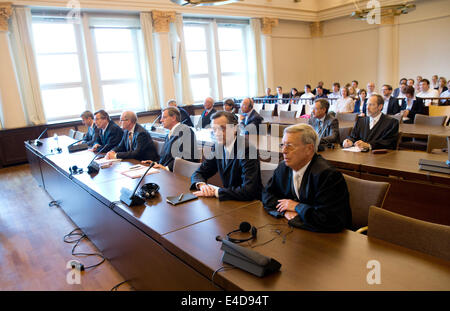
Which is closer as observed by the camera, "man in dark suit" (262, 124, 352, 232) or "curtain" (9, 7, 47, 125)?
"man in dark suit" (262, 124, 352, 232)

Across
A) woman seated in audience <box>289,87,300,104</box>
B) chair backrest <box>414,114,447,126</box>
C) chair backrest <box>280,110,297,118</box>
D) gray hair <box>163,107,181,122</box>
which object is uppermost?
gray hair <box>163,107,181,122</box>

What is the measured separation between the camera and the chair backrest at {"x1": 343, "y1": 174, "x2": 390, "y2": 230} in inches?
85.1

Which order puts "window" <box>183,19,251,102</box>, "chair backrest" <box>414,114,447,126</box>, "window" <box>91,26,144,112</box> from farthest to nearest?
"window" <box>183,19,251,102</box>, "window" <box>91,26,144,112</box>, "chair backrest" <box>414,114,447,126</box>

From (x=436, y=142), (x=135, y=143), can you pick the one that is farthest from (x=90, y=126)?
(x=436, y=142)

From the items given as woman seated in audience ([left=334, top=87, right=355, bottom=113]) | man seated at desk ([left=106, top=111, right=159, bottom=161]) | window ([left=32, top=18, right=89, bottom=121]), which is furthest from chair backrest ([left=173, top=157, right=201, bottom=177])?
window ([left=32, top=18, right=89, bottom=121])

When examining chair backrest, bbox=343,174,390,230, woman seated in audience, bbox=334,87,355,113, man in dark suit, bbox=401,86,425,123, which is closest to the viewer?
chair backrest, bbox=343,174,390,230

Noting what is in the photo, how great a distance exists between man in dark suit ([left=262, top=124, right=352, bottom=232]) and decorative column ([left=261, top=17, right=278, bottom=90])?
33.3ft

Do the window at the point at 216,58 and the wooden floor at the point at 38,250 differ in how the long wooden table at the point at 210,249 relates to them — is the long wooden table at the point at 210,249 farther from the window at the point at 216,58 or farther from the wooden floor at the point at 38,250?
the window at the point at 216,58

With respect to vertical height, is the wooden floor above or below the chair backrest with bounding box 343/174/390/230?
below

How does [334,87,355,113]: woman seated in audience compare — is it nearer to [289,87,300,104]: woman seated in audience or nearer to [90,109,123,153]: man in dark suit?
[289,87,300,104]: woman seated in audience

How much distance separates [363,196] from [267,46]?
1031 centimetres

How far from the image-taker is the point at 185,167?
3336mm

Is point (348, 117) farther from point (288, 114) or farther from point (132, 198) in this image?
point (132, 198)

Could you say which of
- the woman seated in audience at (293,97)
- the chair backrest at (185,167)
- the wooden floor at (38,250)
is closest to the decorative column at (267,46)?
the woman seated in audience at (293,97)
